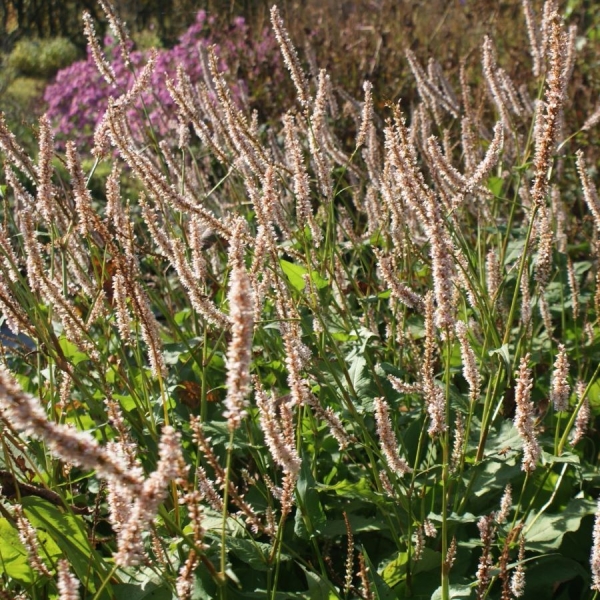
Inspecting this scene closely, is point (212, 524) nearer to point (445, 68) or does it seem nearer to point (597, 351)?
point (597, 351)

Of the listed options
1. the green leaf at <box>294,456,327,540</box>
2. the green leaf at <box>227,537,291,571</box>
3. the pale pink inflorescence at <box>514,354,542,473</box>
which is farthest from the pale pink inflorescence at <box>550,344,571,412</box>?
the green leaf at <box>227,537,291,571</box>

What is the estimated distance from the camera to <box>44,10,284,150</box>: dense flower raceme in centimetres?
689

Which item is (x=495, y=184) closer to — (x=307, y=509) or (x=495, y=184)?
(x=495, y=184)

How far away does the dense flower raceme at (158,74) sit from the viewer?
6891 millimetres

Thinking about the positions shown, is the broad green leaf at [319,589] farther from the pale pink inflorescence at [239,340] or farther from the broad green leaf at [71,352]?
the broad green leaf at [71,352]

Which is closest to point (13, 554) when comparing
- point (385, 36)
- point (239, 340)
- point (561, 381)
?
point (239, 340)

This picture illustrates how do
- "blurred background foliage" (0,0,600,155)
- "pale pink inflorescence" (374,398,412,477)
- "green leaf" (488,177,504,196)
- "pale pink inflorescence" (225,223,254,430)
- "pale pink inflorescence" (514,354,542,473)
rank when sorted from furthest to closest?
1. "blurred background foliage" (0,0,600,155)
2. "green leaf" (488,177,504,196)
3. "pale pink inflorescence" (374,398,412,477)
4. "pale pink inflorescence" (514,354,542,473)
5. "pale pink inflorescence" (225,223,254,430)

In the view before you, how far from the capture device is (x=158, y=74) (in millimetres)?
7566

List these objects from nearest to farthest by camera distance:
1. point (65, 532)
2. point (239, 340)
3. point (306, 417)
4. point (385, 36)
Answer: point (239, 340) < point (65, 532) < point (306, 417) < point (385, 36)

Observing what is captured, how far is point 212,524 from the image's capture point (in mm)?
1906

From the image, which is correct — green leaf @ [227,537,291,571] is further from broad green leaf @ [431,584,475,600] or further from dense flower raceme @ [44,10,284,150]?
dense flower raceme @ [44,10,284,150]

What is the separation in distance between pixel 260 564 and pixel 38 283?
2.63 feet

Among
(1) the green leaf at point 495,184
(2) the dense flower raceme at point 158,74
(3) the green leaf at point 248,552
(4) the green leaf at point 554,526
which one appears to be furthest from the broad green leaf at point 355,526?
(2) the dense flower raceme at point 158,74

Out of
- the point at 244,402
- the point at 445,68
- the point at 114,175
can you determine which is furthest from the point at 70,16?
the point at 244,402
